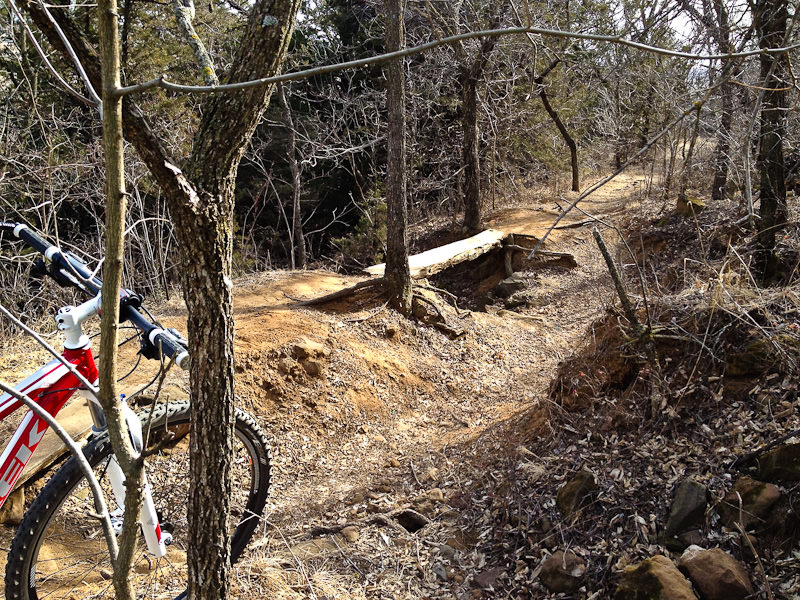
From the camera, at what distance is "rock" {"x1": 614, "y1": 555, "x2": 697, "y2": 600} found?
8.34ft

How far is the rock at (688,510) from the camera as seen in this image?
2.89m

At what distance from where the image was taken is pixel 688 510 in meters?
2.91

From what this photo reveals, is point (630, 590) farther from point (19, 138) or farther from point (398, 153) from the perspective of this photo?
point (19, 138)

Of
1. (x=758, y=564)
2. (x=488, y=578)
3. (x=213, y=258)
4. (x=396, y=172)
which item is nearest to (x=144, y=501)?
(x=213, y=258)

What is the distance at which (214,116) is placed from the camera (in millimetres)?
1860

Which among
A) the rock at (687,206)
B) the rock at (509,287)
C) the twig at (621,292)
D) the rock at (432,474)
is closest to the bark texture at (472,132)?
the rock at (509,287)

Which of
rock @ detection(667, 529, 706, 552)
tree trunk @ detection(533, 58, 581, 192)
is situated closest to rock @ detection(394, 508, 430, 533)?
rock @ detection(667, 529, 706, 552)

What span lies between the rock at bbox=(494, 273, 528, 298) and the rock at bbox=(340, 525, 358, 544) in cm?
562

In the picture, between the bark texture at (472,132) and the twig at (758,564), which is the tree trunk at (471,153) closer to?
the bark texture at (472,132)

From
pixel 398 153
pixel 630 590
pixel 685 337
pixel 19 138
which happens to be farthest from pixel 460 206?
pixel 630 590

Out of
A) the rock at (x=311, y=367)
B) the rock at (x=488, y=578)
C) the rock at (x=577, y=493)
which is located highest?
the rock at (x=311, y=367)

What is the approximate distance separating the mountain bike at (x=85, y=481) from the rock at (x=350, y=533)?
0.65m

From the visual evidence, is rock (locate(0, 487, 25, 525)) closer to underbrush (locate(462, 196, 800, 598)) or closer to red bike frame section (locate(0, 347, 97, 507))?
red bike frame section (locate(0, 347, 97, 507))

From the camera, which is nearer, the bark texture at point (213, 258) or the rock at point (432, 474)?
the bark texture at point (213, 258)
